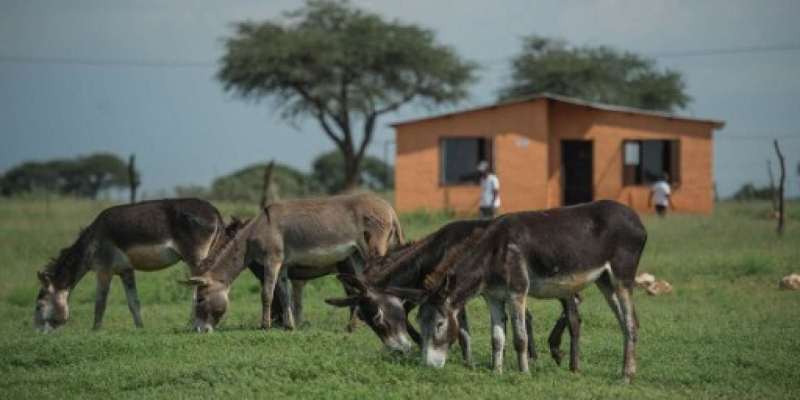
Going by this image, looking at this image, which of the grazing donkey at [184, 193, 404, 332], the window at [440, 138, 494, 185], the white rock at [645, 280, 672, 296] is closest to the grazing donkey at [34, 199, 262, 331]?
the grazing donkey at [184, 193, 404, 332]

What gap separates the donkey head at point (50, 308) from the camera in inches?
655

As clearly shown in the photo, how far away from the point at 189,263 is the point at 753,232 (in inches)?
631

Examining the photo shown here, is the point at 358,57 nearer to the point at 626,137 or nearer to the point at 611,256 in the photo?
the point at 626,137

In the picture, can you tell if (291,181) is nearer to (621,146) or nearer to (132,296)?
(621,146)

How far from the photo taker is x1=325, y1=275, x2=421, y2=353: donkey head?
1210 centimetres

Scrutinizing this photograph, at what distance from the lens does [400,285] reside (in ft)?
40.3

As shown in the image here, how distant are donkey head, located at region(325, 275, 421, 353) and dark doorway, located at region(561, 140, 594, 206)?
2743cm

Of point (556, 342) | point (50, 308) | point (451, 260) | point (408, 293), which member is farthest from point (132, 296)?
point (556, 342)

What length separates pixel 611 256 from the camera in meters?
11.6

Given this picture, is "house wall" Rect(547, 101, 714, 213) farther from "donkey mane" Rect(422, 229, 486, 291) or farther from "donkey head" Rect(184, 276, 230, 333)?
"donkey mane" Rect(422, 229, 486, 291)

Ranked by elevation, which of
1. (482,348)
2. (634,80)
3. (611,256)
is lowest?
(482,348)

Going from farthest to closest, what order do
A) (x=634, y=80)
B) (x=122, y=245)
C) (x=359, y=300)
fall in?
(x=634, y=80)
(x=122, y=245)
(x=359, y=300)

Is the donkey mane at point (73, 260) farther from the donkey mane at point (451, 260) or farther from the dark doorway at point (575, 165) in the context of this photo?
the dark doorway at point (575, 165)

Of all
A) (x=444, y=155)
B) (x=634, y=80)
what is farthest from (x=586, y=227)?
(x=634, y=80)
